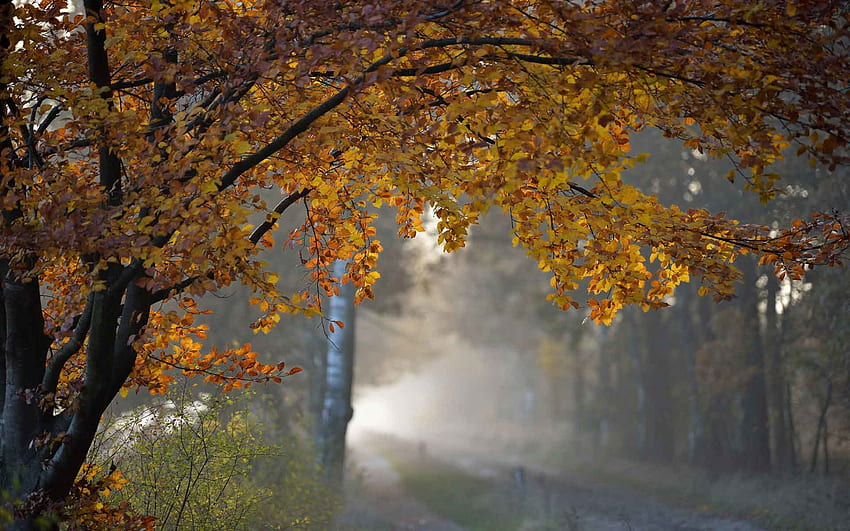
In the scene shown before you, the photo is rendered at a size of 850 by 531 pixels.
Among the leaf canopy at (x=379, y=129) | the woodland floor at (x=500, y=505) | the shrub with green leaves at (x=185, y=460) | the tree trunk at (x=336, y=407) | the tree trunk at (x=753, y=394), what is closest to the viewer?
the leaf canopy at (x=379, y=129)

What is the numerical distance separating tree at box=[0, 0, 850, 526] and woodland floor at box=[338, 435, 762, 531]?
5.90 m

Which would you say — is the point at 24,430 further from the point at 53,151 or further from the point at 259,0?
the point at 259,0

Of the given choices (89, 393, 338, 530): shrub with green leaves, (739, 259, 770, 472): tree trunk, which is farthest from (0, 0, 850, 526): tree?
(739, 259, 770, 472): tree trunk

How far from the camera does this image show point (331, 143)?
4844 millimetres

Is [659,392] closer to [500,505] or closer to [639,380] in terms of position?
[639,380]

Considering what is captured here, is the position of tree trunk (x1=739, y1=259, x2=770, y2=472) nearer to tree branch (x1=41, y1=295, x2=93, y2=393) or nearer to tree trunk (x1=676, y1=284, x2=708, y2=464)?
tree trunk (x1=676, y1=284, x2=708, y2=464)

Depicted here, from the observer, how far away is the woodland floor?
13.1 meters

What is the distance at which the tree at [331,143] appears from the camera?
427 cm

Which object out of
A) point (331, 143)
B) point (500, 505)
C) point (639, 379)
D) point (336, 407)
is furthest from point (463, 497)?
point (331, 143)

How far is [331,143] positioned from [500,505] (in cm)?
1279

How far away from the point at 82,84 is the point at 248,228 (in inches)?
95.9

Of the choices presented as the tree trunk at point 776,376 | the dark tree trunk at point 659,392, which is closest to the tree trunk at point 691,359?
the dark tree trunk at point 659,392

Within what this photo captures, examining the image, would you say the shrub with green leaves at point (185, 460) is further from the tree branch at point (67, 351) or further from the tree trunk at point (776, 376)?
the tree trunk at point (776, 376)

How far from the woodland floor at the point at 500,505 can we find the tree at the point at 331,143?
5.90 m
